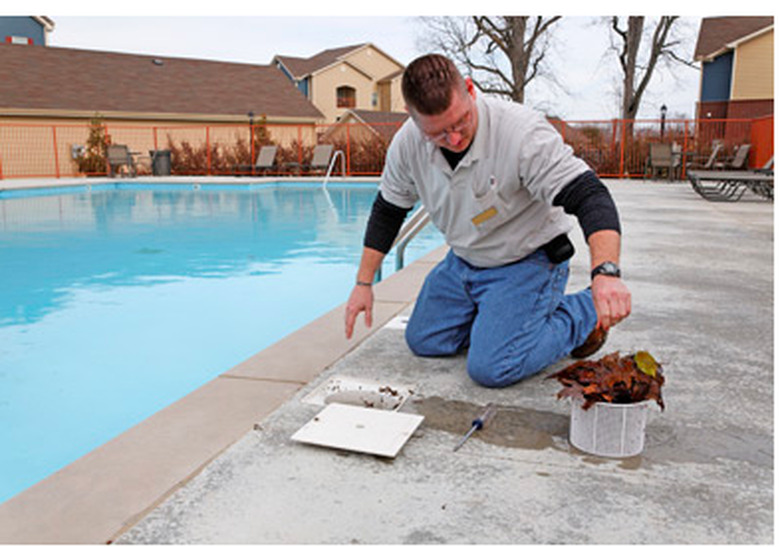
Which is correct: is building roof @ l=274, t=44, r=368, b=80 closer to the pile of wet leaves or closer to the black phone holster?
the black phone holster

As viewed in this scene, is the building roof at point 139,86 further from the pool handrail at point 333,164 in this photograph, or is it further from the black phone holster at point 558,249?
the black phone holster at point 558,249

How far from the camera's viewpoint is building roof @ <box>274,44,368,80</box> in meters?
34.4

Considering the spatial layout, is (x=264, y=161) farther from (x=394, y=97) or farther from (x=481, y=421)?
(x=394, y=97)

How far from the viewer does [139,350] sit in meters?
4.00

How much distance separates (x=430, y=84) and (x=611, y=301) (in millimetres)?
781

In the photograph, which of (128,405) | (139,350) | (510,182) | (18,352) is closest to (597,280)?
(510,182)

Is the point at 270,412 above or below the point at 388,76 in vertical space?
below

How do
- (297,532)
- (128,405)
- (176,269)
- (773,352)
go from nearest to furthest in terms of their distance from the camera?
(297,532) → (773,352) → (128,405) → (176,269)

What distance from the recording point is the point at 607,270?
1730 millimetres

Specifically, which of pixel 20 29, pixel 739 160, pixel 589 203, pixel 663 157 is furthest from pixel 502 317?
pixel 20 29

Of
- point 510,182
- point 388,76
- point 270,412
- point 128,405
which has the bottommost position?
point 128,405

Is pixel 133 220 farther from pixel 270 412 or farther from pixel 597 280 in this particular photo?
pixel 597 280

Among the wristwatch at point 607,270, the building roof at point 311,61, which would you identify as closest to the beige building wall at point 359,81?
the building roof at point 311,61

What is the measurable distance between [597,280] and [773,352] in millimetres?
1388
